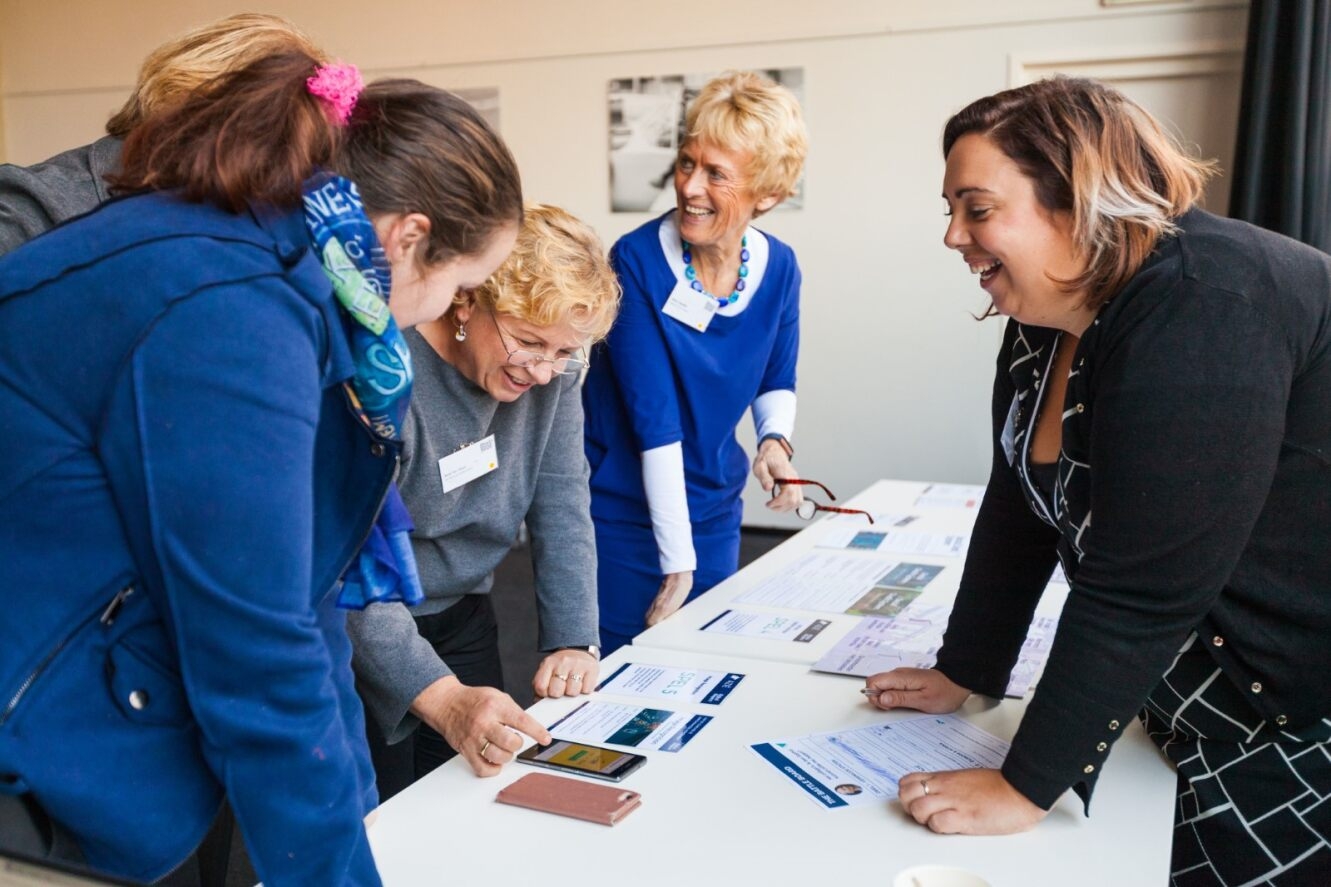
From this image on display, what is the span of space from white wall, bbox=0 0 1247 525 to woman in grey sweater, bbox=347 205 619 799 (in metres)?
3.55

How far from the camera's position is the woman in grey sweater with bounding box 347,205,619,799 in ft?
5.24

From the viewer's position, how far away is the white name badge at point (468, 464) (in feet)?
5.63

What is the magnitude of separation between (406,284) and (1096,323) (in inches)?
28.6

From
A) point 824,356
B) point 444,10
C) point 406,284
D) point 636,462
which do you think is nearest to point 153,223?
point 406,284

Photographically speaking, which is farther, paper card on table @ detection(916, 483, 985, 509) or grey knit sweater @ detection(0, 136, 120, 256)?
paper card on table @ detection(916, 483, 985, 509)

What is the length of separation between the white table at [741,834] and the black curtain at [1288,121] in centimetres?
341

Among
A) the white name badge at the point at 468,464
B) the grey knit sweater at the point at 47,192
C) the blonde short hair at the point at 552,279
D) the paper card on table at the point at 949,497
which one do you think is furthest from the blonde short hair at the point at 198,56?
the paper card on table at the point at 949,497

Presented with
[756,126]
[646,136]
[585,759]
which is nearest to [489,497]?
[585,759]

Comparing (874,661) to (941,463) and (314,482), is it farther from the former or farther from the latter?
(941,463)

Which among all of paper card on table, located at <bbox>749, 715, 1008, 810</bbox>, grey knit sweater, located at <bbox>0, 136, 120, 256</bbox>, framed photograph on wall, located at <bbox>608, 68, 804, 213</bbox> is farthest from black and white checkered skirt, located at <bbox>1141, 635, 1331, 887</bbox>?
framed photograph on wall, located at <bbox>608, 68, 804, 213</bbox>

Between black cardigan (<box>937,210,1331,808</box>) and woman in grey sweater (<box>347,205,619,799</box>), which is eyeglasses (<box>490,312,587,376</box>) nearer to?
woman in grey sweater (<box>347,205,619,799</box>)

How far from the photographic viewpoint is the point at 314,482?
0.97m

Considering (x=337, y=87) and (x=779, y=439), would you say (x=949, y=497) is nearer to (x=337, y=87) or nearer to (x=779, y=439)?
(x=779, y=439)

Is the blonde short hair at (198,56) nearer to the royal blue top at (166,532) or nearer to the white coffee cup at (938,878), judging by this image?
the royal blue top at (166,532)
